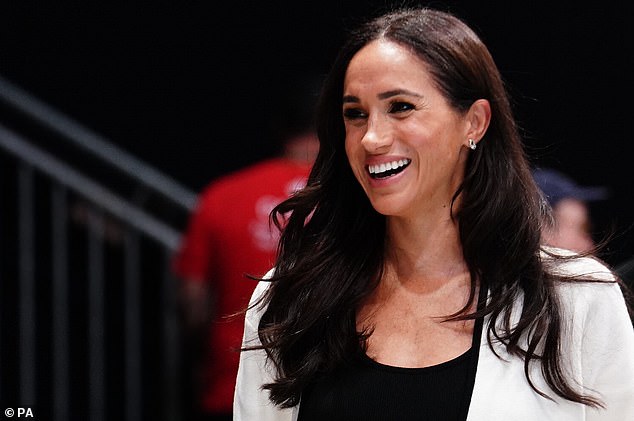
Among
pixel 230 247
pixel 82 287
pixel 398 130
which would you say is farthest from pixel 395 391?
pixel 82 287

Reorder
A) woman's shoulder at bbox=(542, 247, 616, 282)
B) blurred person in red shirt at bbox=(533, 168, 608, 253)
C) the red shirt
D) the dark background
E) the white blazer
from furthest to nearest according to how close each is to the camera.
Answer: the dark background → the red shirt → blurred person in red shirt at bbox=(533, 168, 608, 253) → woman's shoulder at bbox=(542, 247, 616, 282) → the white blazer

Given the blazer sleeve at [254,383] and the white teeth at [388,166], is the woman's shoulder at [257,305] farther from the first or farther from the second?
the white teeth at [388,166]

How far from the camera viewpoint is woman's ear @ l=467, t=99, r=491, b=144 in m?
2.73

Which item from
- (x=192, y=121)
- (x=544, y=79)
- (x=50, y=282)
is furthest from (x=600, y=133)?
(x=50, y=282)

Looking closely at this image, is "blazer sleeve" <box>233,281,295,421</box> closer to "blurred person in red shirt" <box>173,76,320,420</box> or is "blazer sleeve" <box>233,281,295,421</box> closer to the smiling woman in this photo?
the smiling woman

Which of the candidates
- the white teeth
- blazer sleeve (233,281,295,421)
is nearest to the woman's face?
the white teeth

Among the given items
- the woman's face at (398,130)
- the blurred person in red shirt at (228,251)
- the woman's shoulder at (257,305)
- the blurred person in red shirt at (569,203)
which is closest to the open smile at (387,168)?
the woman's face at (398,130)

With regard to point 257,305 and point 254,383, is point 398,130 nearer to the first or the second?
point 257,305

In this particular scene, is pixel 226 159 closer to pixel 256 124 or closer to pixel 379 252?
pixel 256 124

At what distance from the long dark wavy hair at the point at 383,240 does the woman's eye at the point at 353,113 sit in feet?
0.28

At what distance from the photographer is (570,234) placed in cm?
418

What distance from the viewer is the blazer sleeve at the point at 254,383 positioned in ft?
9.14

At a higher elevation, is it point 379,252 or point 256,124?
point 256,124

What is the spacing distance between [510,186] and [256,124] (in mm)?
3220
